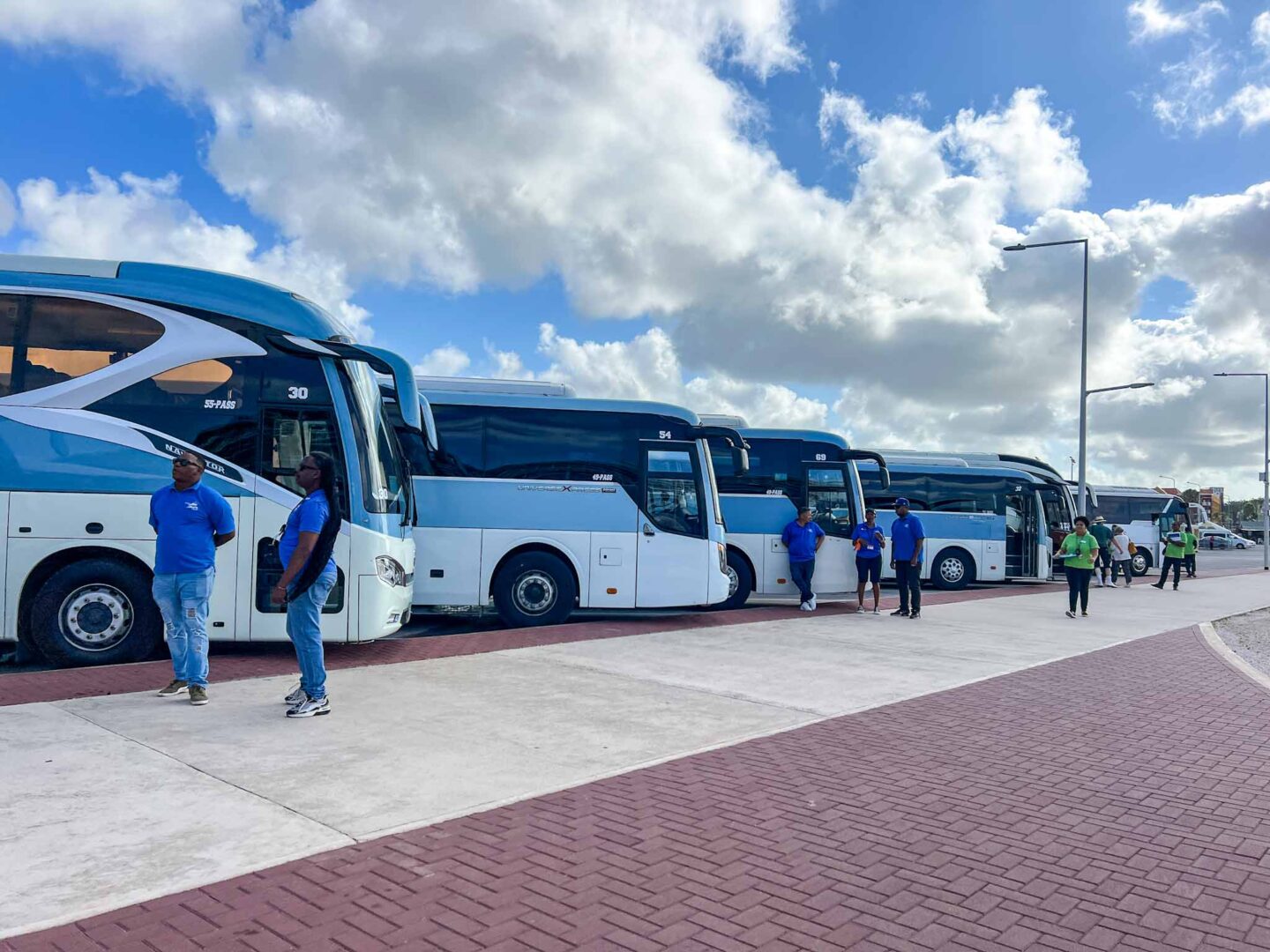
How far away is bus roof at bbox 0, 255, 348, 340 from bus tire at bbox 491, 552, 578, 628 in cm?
457

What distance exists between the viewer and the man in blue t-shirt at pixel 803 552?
16.1 meters

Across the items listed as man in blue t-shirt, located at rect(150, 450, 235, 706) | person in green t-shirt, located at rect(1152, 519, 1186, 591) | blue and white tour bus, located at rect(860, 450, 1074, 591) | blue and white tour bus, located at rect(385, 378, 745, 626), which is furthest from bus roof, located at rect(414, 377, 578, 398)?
person in green t-shirt, located at rect(1152, 519, 1186, 591)

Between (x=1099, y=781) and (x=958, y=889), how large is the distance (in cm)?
220

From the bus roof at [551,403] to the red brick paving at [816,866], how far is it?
7.62m

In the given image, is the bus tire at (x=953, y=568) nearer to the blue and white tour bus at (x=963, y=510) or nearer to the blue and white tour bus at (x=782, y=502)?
the blue and white tour bus at (x=963, y=510)

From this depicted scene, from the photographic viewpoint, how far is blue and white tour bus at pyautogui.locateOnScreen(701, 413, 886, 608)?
1666 centimetres

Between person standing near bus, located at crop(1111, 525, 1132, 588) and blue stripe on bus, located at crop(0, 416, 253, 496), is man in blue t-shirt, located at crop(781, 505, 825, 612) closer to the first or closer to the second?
blue stripe on bus, located at crop(0, 416, 253, 496)

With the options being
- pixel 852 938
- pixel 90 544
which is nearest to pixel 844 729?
pixel 852 938

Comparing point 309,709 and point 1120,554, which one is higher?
point 1120,554

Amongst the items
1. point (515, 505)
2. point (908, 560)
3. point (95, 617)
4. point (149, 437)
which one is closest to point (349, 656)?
point (95, 617)

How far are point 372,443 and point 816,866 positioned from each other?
22.5ft

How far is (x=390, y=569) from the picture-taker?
9797 millimetres

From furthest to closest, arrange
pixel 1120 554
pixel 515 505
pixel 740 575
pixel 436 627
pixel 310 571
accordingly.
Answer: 1. pixel 1120 554
2. pixel 740 575
3. pixel 436 627
4. pixel 515 505
5. pixel 310 571

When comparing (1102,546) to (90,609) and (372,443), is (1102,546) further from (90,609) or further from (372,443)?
(90,609)
